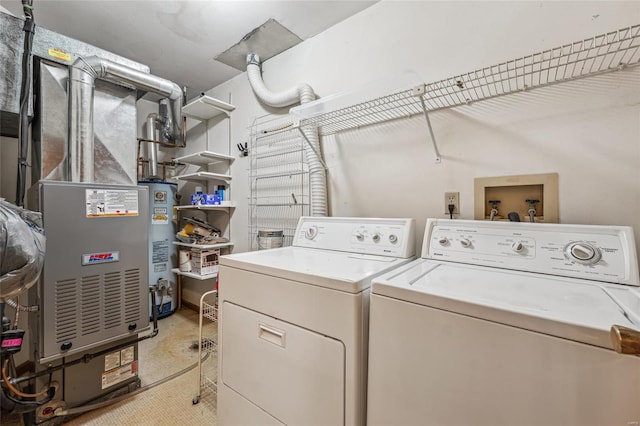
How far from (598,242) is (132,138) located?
107 inches

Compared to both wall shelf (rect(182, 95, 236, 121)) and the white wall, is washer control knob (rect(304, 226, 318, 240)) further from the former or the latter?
wall shelf (rect(182, 95, 236, 121))

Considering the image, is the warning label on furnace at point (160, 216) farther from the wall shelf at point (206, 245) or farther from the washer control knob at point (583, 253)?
the washer control knob at point (583, 253)

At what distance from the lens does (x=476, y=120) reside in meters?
1.39

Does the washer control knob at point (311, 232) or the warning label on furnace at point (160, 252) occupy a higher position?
the washer control knob at point (311, 232)

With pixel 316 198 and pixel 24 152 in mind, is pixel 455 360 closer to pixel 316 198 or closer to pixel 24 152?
pixel 316 198

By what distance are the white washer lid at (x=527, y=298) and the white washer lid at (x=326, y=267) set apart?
83 mm

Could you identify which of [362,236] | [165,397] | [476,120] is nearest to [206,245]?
[165,397]

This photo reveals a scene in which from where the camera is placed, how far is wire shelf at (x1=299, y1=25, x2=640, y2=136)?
1.04 m

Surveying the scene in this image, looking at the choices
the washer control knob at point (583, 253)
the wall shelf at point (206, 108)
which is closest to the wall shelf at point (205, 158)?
the wall shelf at point (206, 108)

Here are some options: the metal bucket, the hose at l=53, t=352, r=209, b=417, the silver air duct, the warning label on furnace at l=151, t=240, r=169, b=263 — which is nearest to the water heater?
the warning label on furnace at l=151, t=240, r=169, b=263

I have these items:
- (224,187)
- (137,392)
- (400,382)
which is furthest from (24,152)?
(400,382)

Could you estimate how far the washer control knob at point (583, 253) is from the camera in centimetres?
92

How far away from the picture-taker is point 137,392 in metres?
1.70

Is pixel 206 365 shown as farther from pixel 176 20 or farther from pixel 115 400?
pixel 176 20
